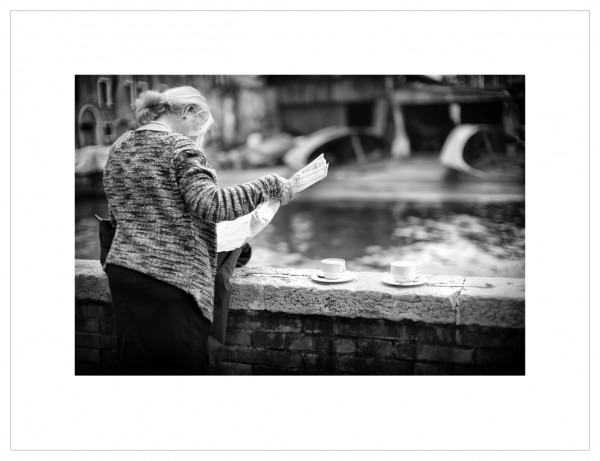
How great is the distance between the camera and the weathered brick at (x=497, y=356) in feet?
7.84

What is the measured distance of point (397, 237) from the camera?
955cm

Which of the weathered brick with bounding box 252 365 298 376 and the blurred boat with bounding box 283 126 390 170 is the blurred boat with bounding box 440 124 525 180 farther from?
the weathered brick with bounding box 252 365 298 376

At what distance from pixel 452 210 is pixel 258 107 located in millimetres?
3939

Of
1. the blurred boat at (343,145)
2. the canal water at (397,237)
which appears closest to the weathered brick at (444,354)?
the canal water at (397,237)

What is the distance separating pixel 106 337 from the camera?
2682 millimetres

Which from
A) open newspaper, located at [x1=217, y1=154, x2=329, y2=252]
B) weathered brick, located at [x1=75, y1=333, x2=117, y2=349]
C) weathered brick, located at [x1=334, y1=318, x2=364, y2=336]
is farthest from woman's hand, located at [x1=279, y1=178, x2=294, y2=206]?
weathered brick, located at [x1=75, y1=333, x2=117, y2=349]

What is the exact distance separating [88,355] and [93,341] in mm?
68

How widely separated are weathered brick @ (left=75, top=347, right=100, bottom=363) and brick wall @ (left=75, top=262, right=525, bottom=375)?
24 cm

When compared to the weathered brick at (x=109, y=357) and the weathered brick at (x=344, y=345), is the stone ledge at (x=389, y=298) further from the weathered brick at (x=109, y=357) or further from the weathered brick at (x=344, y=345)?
the weathered brick at (x=109, y=357)

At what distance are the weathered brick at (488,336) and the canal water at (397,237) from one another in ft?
15.7

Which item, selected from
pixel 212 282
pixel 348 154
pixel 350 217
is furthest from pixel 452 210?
pixel 212 282

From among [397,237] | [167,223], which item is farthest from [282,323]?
[397,237]

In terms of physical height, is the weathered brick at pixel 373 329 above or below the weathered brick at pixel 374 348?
above
